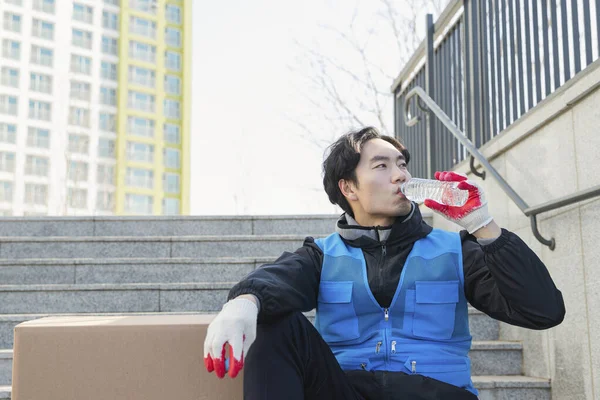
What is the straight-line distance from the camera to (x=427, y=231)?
2.08 metres

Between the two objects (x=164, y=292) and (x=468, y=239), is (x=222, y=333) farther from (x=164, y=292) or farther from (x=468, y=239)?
(x=164, y=292)

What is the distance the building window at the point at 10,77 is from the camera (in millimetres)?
36688

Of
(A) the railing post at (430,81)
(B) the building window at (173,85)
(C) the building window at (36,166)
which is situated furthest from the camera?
(B) the building window at (173,85)

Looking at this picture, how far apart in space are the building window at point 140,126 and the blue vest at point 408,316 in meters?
40.1

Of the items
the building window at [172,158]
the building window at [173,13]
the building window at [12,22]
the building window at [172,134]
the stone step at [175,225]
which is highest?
the building window at [173,13]

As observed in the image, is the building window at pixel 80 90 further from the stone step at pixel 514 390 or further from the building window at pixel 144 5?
the stone step at pixel 514 390

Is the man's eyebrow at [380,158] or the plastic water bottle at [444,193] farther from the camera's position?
the man's eyebrow at [380,158]

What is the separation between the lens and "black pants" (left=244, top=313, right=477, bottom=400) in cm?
164

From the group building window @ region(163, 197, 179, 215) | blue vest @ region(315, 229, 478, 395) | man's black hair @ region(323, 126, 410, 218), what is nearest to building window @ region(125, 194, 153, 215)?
building window @ region(163, 197, 179, 215)

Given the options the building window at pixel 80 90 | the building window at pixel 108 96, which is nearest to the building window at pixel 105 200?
the building window at pixel 80 90

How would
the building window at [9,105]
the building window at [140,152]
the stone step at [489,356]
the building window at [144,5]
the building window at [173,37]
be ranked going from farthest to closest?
the building window at [173,37] < the building window at [144,5] < the building window at [140,152] < the building window at [9,105] < the stone step at [489,356]

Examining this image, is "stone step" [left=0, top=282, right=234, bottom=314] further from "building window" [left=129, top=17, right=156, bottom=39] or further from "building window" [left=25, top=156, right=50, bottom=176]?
"building window" [left=129, top=17, right=156, bottom=39]

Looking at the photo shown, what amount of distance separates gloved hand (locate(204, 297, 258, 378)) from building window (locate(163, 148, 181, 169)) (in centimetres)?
4127

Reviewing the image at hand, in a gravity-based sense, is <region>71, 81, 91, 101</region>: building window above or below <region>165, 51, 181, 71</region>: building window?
below
